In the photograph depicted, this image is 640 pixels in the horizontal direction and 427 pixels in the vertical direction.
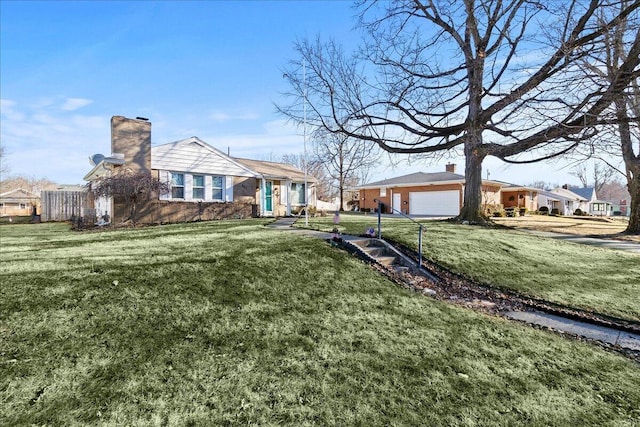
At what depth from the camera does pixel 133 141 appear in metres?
14.0

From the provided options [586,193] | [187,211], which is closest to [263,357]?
[187,211]

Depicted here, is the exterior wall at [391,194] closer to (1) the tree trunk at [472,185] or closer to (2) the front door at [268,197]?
(2) the front door at [268,197]

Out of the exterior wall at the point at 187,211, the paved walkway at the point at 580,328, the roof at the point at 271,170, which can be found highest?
the roof at the point at 271,170

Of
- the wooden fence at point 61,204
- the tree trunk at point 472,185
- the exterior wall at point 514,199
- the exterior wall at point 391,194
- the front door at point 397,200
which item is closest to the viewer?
the tree trunk at point 472,185

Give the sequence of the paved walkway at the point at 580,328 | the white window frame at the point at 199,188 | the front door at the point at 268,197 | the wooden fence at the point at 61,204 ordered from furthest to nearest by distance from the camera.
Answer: the front door at the point at 268,197 < the wooden fence at the point at 61,204 < the white window frame at the point at 199,188 < the paved walkway at the point at 580,328

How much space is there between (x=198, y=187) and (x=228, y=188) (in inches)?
61.6

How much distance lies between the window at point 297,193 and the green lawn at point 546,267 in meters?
12.1

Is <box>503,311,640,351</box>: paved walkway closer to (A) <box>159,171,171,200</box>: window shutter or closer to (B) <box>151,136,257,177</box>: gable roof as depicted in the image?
Result: (A) <box>159,171,171,200</box>: window shutter

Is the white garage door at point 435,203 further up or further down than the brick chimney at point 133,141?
further down

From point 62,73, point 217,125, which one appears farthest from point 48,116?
point 217,125

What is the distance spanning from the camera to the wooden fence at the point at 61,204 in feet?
59.4

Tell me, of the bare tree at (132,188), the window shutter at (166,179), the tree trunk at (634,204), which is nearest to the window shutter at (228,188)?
the window shutter at (166,179)

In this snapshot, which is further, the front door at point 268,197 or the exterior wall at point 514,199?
the exterior wall at point 514,199

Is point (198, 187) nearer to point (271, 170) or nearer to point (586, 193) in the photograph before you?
point (271, 170)
